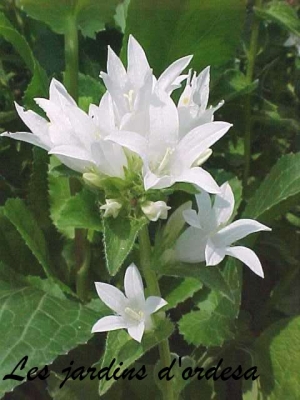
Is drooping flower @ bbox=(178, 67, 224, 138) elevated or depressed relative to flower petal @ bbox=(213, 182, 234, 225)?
elevated

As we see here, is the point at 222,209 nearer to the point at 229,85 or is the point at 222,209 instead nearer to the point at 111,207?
the point at 111,207

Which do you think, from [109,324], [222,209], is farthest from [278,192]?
[109,324]

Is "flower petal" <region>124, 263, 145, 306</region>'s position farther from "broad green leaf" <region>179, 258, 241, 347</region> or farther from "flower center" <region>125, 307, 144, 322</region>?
"broad green leaf" <region>179, 258, 241, 347</region>

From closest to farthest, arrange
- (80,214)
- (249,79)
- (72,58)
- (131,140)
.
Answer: (131,140), (80,214), (72,58), (249,79)

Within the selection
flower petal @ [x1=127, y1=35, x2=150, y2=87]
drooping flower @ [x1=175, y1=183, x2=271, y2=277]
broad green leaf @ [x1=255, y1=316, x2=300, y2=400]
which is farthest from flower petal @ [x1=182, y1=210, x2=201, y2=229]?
broad green leaf @ [x1=255, y1=316, x2=300, y2=400]

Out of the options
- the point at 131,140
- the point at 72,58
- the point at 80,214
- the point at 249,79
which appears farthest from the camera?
the point at 249,79

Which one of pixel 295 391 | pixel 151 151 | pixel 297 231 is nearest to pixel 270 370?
Answer: pixel 295 391
